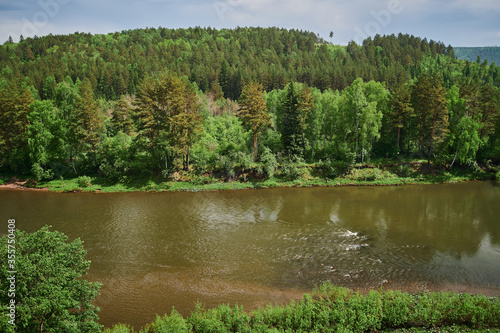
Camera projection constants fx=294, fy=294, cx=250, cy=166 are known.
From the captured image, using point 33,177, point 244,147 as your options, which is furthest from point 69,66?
point 244,147

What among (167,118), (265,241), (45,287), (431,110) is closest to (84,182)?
(167,118)

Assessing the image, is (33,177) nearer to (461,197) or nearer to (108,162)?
(108,162)

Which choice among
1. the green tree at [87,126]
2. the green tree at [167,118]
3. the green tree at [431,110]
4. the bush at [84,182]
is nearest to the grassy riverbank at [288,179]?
the bush at [84,182]

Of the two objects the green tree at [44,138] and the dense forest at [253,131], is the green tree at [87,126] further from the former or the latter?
the green tree at [44,138]

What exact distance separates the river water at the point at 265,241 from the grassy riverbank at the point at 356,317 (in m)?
3.09

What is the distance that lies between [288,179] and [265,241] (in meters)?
19.5

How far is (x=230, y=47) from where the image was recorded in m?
159

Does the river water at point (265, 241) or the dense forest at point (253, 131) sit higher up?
the dense forest at point (253, 131)

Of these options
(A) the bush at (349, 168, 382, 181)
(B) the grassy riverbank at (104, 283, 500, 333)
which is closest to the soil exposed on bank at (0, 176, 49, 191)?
(B) the grassy riverbank at (104, 283, 500, 333)

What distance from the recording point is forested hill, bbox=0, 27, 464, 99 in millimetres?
100875

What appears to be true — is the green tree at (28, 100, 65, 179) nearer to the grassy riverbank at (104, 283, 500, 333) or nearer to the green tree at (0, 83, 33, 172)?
the green tree at (0, 83, 33, 172)

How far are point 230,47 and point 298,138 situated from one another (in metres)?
130

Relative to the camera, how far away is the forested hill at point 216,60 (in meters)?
101

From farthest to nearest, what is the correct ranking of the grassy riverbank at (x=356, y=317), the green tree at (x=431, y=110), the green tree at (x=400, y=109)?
the green tree at (x=400, y=109) < the green tree at (x=431, y=110) < the grassy riverbank at (x=356, y=317)
